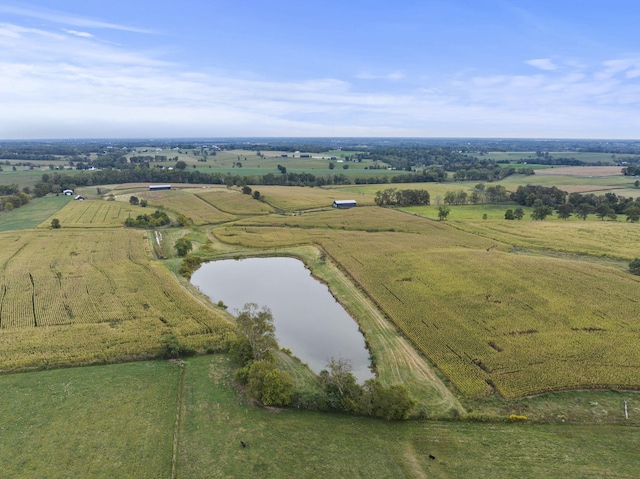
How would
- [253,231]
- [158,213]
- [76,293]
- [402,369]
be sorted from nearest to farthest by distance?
[402,369] < [76,293] < [253,231] < [158,213]

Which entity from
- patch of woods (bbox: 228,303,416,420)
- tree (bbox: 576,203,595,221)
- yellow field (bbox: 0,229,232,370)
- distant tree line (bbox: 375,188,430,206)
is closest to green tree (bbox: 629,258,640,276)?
patch of woods (bbox: 228,303,416,420)

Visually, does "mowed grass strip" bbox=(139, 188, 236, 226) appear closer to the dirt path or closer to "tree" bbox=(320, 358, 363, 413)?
the dirt path

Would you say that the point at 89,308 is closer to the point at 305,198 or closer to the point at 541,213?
the point at 305,198

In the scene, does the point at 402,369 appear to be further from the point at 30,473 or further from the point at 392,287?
the point at 30,473

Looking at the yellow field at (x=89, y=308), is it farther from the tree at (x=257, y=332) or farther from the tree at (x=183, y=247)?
the tree at (x=257, y=332)

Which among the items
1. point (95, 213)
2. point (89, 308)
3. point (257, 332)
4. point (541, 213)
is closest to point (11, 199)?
point (95, 213)

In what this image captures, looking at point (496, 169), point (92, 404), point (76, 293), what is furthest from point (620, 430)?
point (496, 169)
